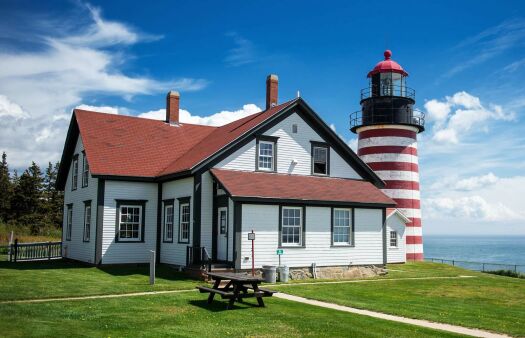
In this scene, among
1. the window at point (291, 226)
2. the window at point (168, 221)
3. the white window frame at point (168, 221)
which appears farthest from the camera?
the window at point (168, 221)

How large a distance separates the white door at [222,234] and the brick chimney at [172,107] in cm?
907

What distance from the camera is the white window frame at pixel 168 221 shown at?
76.7 ft

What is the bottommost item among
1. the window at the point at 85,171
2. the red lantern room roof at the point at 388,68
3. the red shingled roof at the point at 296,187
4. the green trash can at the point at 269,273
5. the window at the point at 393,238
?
the green trash can at the point at 269,273

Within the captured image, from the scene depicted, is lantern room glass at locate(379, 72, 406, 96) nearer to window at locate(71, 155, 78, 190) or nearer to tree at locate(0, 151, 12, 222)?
window at locate(71, 155, 78, 190)

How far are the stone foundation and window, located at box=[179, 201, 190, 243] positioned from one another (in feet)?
14.8

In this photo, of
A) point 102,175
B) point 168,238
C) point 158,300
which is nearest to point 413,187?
point 168,238

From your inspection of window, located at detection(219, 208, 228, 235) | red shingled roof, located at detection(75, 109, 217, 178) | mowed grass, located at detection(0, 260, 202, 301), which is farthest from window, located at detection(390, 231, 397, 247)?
→ mowed grass, located at detection(0, 260, 202, 301)

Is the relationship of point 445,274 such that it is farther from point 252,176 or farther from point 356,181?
point 252,176

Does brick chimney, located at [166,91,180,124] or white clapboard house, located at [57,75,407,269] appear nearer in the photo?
white clapboard house, located at [57,75,407,269]

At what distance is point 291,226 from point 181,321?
10.3 m

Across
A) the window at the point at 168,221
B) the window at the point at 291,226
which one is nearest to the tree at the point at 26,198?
the window at the point at 168,221

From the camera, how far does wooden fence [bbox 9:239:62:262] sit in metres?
26.1

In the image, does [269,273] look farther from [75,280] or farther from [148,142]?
[148,142]

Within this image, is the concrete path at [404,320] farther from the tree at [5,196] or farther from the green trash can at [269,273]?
the tree at [5,196]
